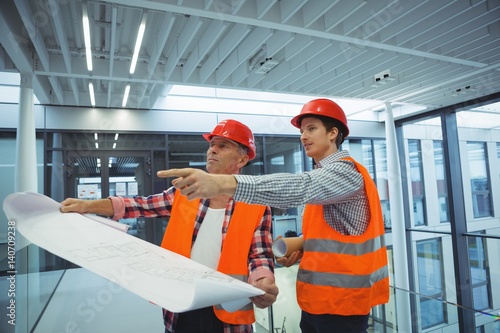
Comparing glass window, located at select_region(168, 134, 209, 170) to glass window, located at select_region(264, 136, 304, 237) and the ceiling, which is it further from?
glass window, located at select_region(264, 136, 304, 237)

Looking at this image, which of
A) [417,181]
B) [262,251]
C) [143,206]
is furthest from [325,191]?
[417,181]

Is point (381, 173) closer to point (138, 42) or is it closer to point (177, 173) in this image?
point (138, 42)

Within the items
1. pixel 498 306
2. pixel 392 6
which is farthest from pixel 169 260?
pixel 498 306

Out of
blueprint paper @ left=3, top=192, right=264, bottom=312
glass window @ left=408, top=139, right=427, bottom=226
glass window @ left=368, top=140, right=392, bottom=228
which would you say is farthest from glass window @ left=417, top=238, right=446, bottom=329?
blueprint paper @ left=3, top=192, right=264, bottom=312

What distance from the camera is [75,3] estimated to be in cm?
305

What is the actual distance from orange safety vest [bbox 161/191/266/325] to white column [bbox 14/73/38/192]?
3489 mm

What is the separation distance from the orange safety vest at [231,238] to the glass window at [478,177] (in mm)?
7473

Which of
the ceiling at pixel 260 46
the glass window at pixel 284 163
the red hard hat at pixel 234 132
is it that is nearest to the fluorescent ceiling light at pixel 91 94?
the ceiling at pixel 260 46

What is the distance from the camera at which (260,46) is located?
395 centimetres

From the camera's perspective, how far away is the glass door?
578 centimetres

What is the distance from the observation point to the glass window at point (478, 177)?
697cm

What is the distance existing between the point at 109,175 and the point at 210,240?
207 inches

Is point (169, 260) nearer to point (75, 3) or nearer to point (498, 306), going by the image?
point (75, 3)

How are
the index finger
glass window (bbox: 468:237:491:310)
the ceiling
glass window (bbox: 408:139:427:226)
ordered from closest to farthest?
the index finger → the ceiling → glass window (bbox: 468:237:491:310) → glass window (bbox: 408:139:427:226)
